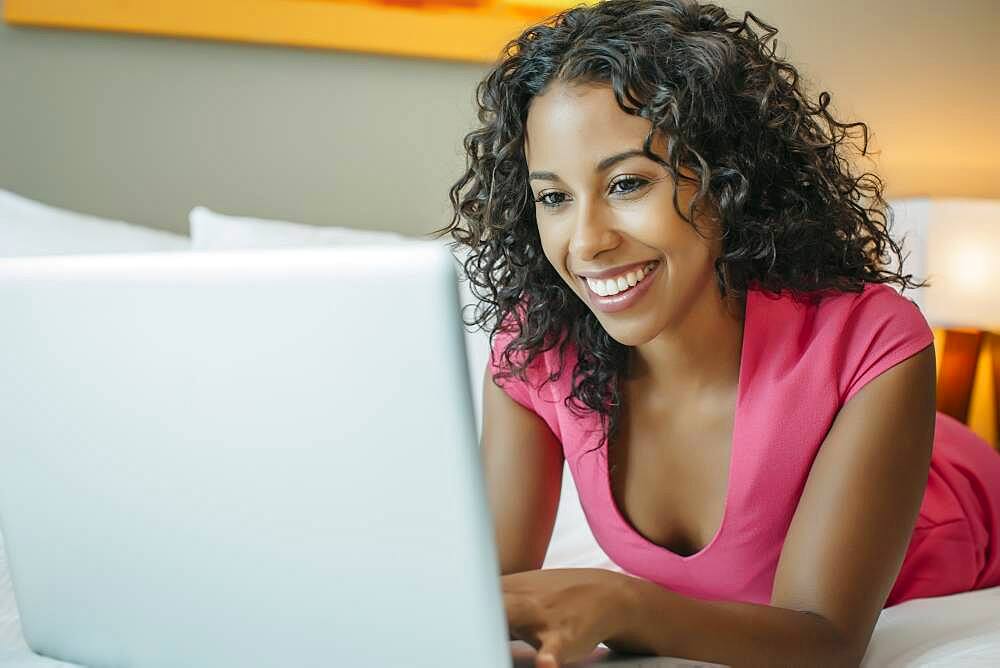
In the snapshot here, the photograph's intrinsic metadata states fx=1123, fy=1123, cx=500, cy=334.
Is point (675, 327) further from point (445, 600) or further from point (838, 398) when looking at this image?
point (445, 600)

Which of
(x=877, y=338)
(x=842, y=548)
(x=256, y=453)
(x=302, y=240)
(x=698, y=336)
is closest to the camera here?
(x=256, y=453)

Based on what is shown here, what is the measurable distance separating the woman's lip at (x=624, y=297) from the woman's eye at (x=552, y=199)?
0.10 metres

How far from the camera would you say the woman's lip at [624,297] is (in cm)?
112

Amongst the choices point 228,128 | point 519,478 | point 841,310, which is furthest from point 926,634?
point 228,128

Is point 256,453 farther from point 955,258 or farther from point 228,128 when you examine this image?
point 955,258

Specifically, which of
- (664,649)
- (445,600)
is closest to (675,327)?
(664,649)

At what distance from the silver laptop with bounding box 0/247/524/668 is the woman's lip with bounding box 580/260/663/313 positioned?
0.52m

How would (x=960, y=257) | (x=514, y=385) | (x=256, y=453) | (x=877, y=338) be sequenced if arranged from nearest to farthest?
(x=256, y=453) < (x=877, y=338) < (x=514, y=385) < (x=960, y=257)

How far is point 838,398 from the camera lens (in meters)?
1.17

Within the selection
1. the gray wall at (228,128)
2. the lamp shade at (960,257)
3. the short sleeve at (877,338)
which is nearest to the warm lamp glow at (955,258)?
the lamp shade at (960,257)

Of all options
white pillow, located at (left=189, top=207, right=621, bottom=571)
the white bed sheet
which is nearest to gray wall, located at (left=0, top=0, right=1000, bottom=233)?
white pillow, located at (left=189, top=207, right=621, bottom=571)

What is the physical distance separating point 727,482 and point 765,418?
0.36 ft

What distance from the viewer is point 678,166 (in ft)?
3.69

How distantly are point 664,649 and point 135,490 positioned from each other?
413mm
